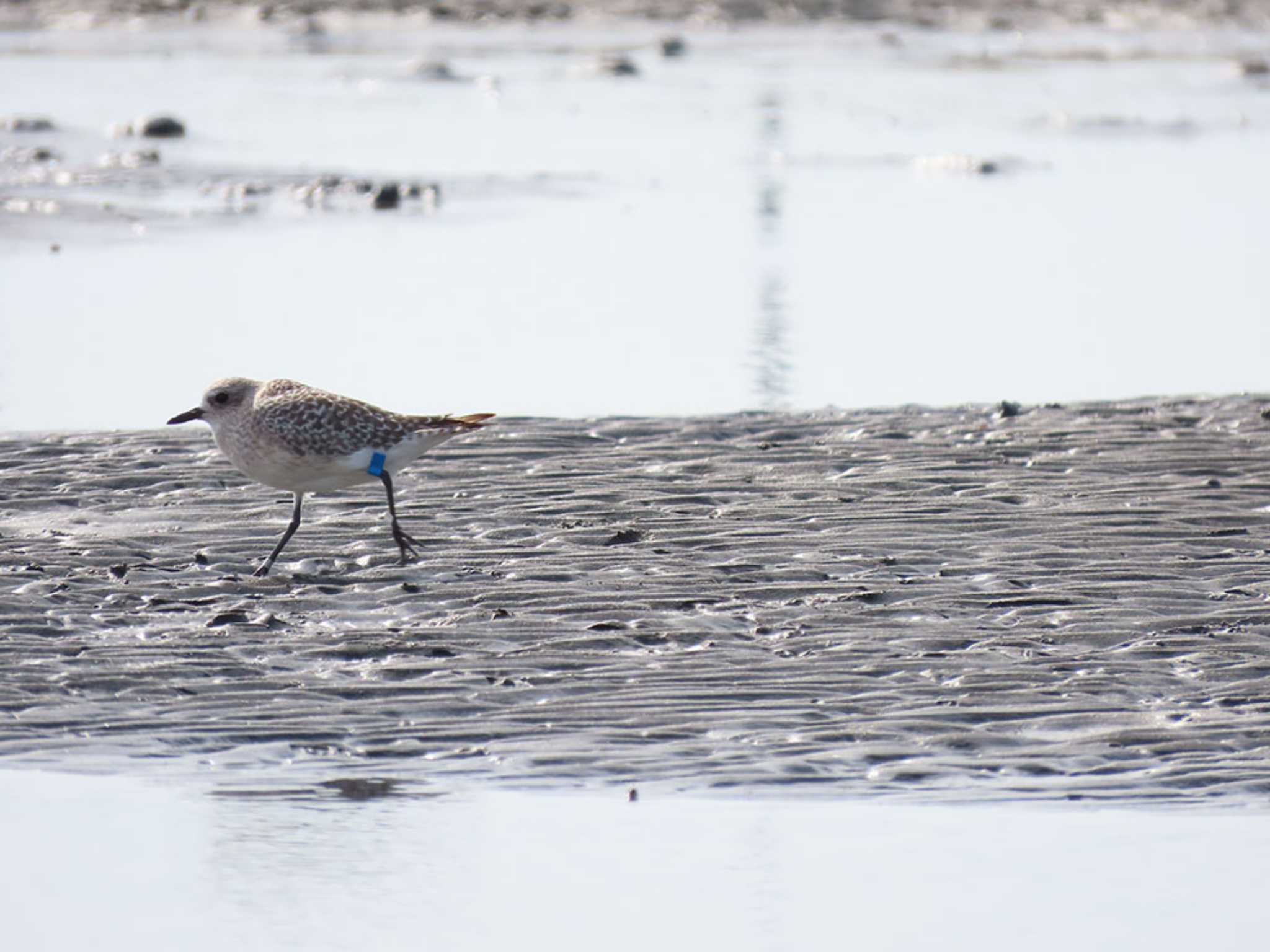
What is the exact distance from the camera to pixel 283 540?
8.66 m

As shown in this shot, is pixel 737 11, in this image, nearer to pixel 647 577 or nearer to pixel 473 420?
pixel 473 420

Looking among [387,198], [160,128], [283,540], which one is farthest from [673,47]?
[283,540]

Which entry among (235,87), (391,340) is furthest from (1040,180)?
(235,87)

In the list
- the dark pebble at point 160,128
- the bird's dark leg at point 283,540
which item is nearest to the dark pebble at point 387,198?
the dark pebble at point 160,128

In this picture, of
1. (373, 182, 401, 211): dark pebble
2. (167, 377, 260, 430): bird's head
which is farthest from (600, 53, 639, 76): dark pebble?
(167, 377, 260, 430): bird's head

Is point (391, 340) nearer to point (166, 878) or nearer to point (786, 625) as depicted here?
point (786, 625)

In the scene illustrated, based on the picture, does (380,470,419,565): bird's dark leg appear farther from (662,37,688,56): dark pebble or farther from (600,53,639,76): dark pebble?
(662,37,688,56): dark pebble

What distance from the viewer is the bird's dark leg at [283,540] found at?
28.0 ft

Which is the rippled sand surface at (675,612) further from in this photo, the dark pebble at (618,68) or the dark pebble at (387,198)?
the dark pebble at (618,68)

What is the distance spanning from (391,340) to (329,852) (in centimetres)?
800

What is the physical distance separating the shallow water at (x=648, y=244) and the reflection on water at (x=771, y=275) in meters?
0.06

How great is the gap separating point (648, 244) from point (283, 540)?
9.37m

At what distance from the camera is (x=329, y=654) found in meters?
7.59

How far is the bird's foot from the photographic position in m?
8.57
